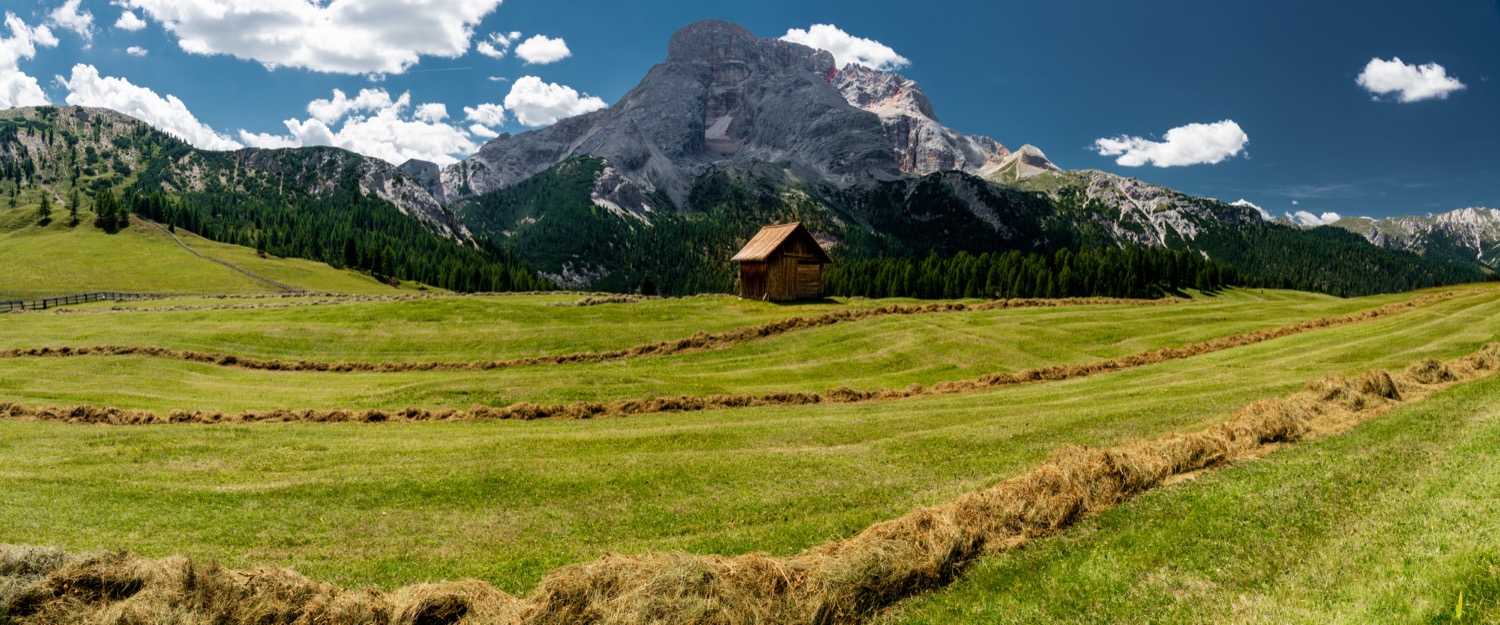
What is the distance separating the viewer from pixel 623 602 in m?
7.87

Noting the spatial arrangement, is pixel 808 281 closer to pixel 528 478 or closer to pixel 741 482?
pixel 741 482

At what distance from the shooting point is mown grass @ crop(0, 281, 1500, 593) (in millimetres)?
11352

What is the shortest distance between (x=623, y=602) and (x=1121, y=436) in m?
13.6

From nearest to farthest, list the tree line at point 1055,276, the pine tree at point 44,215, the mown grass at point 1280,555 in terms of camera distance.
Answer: the mown grass at point 1280,555
the tree line at point 1055,276
the pine tree at point 44,215

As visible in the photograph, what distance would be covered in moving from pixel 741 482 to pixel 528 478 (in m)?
4.72

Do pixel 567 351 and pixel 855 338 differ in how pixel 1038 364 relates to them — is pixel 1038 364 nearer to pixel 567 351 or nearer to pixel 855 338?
pixel 855 338

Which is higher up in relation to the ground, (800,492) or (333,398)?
(800,492)

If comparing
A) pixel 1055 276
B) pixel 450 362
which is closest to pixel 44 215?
pixel 450 362

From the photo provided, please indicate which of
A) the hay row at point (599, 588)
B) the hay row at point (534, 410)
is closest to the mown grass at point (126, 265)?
the hay row at point (534, 410)

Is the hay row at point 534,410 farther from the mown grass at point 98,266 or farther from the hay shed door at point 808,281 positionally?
the mown grass at point 98,266

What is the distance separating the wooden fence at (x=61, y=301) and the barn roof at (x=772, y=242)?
224ft

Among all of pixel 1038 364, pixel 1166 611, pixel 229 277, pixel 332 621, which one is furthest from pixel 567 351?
pixel 229 277

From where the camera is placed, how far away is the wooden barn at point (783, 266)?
64.1 meters

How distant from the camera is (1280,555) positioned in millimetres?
8297
